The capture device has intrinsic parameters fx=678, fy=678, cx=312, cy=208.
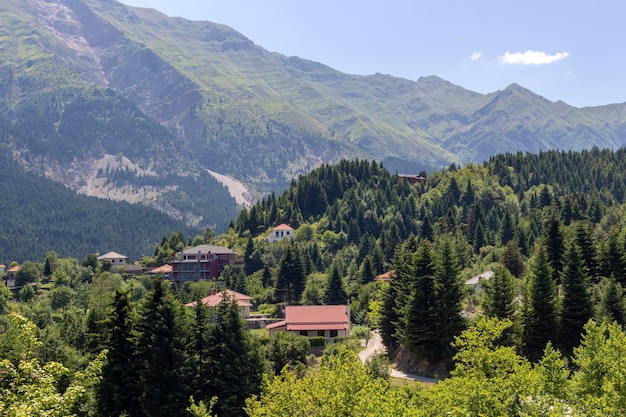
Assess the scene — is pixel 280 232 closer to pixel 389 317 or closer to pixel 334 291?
pixel 334 291

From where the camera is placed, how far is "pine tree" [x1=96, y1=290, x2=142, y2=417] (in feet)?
182

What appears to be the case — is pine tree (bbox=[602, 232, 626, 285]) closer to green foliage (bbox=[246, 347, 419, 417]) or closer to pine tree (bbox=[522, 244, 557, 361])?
pine tree (bbox=[522, 244, 557, 361])

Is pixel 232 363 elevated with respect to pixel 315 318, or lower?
elevated

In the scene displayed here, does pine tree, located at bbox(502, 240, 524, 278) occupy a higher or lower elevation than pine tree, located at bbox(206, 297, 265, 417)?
higher

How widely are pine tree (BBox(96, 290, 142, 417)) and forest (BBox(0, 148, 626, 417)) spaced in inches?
4.5

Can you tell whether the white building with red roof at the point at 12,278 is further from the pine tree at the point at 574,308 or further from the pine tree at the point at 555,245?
the pine tree at the point at 574,308

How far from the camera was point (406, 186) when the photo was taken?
18338 cm

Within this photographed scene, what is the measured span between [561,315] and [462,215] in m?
97.5

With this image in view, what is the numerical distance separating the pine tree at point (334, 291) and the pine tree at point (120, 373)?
2206 inches

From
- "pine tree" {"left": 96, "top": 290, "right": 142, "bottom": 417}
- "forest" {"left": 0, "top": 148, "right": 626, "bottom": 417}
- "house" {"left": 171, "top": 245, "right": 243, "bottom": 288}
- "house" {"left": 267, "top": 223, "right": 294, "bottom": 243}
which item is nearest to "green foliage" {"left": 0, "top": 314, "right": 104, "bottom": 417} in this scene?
"forest" {"left": 0, "top": 148, "right": 626, "bottom": 417}

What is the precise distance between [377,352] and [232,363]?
89.9 ft

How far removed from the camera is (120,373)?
5619 centimetres

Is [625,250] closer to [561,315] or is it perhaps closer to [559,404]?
[561,315]

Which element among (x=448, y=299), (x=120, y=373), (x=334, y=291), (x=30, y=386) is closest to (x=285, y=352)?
(x=448, y=299)
